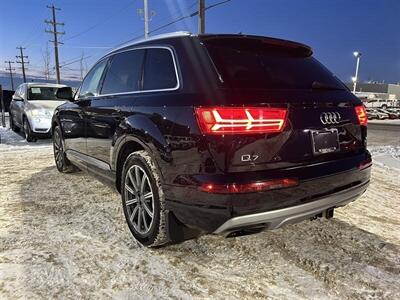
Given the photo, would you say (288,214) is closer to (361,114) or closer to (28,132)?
(361,114)

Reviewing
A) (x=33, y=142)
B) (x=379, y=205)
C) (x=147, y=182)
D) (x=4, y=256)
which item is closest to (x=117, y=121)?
(x=147, y=182)

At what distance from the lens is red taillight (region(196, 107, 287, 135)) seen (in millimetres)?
2270

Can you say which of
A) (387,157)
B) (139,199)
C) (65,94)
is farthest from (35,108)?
(387,157)

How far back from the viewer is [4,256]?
9.48 feet

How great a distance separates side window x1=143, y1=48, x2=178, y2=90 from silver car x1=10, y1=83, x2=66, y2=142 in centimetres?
675

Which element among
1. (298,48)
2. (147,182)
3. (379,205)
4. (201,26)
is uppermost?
(201,26)

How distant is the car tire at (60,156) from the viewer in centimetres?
559

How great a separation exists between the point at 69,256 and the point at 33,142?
8.19m

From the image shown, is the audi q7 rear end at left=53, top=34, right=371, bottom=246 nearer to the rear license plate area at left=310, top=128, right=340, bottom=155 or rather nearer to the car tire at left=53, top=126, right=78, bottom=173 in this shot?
the rear license plate area at left=310, top=128, right=340, bottom=155

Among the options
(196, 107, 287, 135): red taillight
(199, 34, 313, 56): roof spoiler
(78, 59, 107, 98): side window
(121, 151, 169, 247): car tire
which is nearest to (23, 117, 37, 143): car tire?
(78, 59, 107, 98): side window

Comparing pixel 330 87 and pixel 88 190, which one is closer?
pixel 330 87

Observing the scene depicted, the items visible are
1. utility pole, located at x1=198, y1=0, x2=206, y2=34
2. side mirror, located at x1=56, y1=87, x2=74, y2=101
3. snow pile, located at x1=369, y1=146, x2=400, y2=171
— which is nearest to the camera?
side mirror, located at x1=56, y1=87, x2=74, y2=101

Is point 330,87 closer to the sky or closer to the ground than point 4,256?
closer to the sky

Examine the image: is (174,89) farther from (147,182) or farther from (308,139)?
(308,139)
